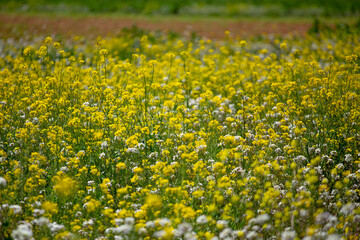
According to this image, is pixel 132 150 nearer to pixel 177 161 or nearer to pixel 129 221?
pixel 177 161

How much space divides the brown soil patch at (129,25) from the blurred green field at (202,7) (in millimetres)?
3327

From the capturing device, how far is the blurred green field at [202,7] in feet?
68.6

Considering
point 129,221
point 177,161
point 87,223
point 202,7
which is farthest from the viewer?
point 202,7

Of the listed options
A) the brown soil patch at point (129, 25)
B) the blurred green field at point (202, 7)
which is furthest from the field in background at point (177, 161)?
the blurred green field at point (202, 7)

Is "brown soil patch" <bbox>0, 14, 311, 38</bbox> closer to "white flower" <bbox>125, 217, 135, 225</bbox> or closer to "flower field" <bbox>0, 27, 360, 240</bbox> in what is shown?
"flower field" <bbox>0, 27, 360, 240</bbox>

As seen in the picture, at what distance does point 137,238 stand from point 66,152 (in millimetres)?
1997

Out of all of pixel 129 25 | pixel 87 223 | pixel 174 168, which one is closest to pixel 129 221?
pixel 87 223

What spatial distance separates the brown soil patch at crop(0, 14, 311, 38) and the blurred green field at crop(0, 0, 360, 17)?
3327 millimetres

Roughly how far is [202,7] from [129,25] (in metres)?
7.17

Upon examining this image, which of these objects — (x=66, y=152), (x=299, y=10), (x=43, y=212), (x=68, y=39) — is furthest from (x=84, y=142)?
(x=299, y=10)

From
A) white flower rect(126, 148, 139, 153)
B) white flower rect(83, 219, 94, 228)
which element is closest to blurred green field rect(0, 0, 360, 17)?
white flower rect(126, 148, 139, 153)

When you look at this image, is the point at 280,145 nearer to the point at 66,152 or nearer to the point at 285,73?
the point at 285,73

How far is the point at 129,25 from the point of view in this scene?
1717 cm

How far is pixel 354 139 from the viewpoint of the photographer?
4.98m
